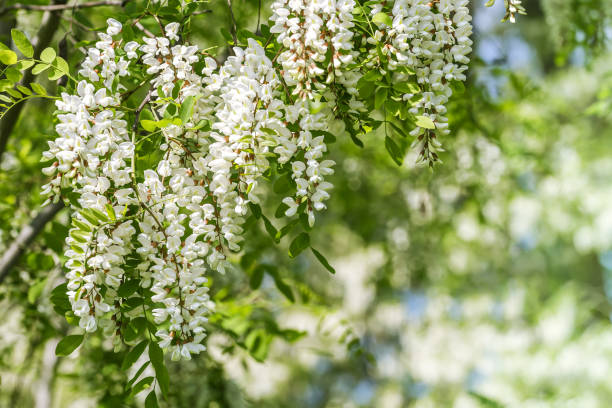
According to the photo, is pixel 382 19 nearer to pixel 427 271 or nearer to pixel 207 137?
pixel 207 137

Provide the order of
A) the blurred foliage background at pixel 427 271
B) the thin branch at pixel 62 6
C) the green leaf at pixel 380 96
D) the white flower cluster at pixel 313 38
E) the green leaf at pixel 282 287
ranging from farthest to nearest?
the blurred foliage background at pixel 427 271
the green leaf at pixel 282 287
the thin branch at pixel 62 6
the green leaf at pixel 380 96
the white flower cluster at pixel 313 38

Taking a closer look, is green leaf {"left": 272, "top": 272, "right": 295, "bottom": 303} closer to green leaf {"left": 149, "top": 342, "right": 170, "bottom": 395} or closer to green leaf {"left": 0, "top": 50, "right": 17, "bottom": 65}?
green leaf {"left": 149, "top": 342, "right": 170, "bottom": 395}

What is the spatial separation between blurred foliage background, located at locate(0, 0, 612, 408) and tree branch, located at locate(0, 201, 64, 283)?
4cm

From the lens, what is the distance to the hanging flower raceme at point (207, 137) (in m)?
0.92

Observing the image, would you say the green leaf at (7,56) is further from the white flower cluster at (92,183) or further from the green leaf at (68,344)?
the green leaf at (68,344)

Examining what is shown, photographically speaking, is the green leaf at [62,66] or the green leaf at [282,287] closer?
the green leaf at [62,66]

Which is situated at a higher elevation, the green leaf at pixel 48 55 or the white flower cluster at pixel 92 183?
the green leaf at pixel 48 55

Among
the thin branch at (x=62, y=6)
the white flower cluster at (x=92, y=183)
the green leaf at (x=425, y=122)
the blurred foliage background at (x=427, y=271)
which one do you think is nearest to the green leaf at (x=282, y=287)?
the blurred foliage background at (x=427, y=271)

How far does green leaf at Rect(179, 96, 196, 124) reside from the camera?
92 centimetres

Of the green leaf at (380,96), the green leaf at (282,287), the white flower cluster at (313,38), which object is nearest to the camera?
the white flower cluster at (313,38)

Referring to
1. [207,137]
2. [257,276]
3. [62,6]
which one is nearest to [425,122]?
[207,137]

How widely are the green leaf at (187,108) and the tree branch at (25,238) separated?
1.02 metres

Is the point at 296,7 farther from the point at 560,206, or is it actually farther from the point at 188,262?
the point at 560,206

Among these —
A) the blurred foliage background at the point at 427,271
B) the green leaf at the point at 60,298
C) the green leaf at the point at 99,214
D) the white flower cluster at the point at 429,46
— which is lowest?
the blurred foliage background at the point at 427,271
